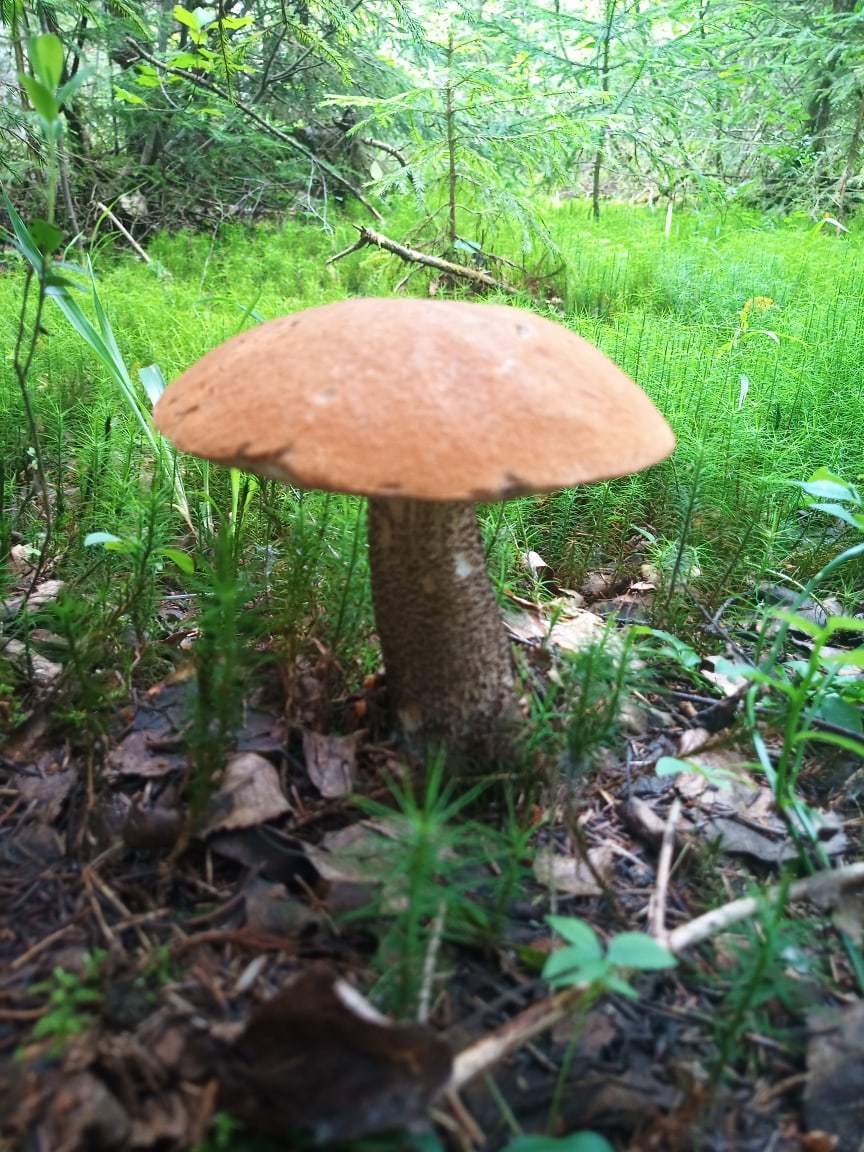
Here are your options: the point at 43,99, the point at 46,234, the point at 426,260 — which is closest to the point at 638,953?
the point at 46,234

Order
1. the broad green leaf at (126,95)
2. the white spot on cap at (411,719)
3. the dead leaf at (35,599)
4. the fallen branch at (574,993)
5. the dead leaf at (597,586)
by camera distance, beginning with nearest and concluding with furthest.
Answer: the fallen branch at (574,993) < the white spot on cap at (411,719) < the dead leaf at (35,599) < the dead leaf at (597,586) < the broad green leaf at (126,95)

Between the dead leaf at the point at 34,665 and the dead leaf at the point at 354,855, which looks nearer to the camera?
the dead leaf at the point at 354,855

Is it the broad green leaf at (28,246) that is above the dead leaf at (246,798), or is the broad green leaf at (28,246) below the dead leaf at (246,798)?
above

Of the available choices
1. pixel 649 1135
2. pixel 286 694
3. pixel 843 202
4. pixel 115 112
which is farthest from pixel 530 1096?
pixel 843 202

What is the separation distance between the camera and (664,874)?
1.34m

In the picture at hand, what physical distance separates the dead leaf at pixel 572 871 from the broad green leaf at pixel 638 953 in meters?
0.22

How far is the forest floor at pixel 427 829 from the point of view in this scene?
95 cm

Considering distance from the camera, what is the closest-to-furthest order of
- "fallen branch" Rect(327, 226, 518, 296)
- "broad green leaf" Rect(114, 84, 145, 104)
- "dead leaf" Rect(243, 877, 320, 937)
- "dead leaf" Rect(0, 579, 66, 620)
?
"dead leaf" Rect(243, 877, 320, 937), "dead leaf" Rect(0, 579, 66, 620), "fallen branch" Rect(327, 226, 518, 296), "broad green leaf" Rect(114, 84, 145, 104)

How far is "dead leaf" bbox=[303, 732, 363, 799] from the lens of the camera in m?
1.46

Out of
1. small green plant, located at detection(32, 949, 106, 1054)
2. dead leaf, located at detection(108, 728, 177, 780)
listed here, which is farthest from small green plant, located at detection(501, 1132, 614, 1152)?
dead leaf, located at detection(108, 728, 177, 780)

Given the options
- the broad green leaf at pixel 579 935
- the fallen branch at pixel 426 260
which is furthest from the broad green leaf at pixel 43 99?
the fallen branch at pixel 426 260

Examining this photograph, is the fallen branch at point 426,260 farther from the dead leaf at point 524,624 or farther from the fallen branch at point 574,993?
the fallen branch at point 574,993

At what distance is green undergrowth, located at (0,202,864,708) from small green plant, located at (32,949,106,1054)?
1.90ft

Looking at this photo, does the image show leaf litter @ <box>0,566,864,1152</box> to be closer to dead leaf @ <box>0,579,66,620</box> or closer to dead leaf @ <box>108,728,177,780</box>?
dead leaf @ <box>108,728,177,780</box>
